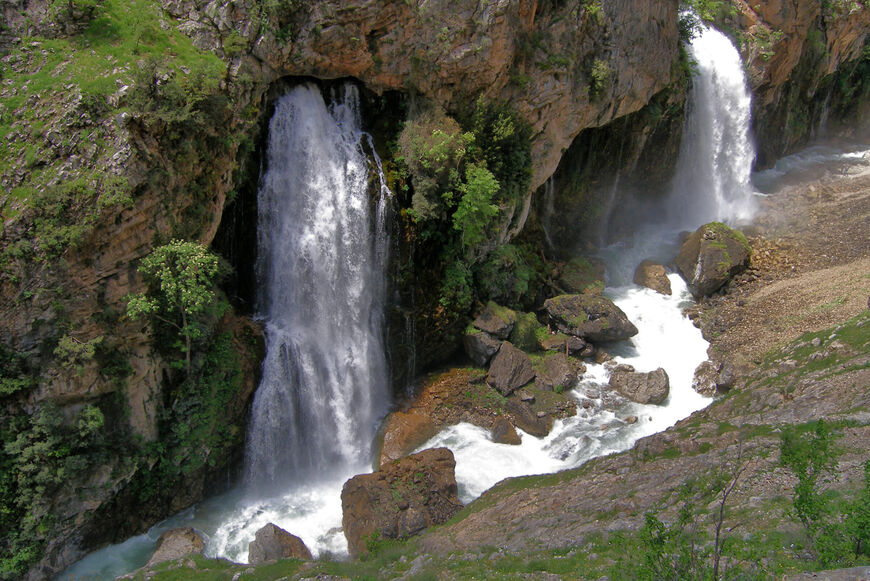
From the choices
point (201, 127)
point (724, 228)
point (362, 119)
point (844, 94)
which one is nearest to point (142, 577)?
point (201, 127)

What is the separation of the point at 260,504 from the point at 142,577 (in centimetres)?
367

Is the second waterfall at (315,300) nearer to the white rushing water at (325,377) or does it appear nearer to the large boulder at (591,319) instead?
the white rushing water at (325,377)

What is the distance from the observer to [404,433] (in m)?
17.4

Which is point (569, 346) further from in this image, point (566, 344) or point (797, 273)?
point (797, 273)

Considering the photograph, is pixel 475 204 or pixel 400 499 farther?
pixel 475 204

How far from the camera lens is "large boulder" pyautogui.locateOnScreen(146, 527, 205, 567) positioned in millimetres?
13656

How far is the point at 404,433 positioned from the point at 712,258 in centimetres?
1412

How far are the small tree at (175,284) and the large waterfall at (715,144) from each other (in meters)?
22.5

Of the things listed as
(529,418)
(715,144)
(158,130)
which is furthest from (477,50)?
(715,144)

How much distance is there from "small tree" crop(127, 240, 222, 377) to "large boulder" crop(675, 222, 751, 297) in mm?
18057

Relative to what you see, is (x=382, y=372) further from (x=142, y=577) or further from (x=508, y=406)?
(x=142, y=577)

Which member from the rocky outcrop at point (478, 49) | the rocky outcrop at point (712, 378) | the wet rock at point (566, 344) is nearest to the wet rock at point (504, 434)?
the wet rock at point (566, 344)

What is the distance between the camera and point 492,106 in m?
19.1

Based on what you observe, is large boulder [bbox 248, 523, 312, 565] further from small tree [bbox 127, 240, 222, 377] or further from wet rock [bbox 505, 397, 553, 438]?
wet rock [bbox 505, 397, 553, 438]
